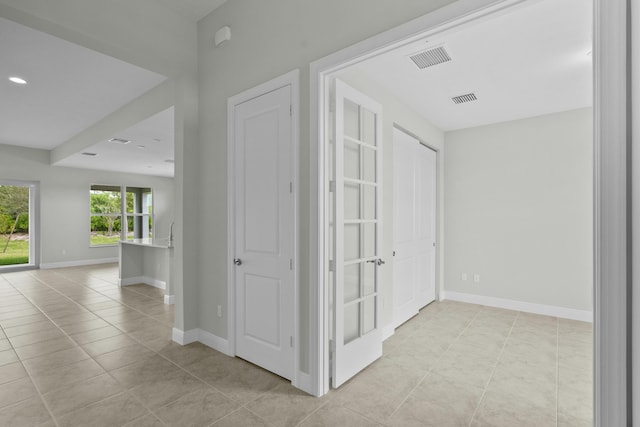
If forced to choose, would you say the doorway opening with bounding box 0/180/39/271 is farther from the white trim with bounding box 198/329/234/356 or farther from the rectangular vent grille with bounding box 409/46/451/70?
the rectangular vent grille with bounding box 409/46/451/70

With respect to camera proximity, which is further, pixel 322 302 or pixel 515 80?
pixel 515 80

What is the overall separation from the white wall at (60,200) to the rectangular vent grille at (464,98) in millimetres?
9864

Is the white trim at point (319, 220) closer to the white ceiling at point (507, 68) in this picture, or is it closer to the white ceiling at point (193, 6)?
the white ceiling at point (507, 68)

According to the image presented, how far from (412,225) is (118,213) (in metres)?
9.45

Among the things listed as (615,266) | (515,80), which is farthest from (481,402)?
(515,80)

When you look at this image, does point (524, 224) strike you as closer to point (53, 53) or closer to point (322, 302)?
point (322, 302)

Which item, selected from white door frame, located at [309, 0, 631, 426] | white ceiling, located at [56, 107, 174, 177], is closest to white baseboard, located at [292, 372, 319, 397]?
white door frame, located at [309, 0, 631, 426]

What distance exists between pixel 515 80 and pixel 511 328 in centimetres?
287

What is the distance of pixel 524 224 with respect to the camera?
4.65 m

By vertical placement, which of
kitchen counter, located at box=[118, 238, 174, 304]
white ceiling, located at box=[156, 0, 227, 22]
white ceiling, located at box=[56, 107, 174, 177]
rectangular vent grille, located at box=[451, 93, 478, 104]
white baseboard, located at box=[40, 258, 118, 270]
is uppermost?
white ceiling, located at box=[156, 0, 227, 22]

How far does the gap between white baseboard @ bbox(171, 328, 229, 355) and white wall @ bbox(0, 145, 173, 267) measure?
7.55m

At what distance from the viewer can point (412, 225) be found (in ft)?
14.1

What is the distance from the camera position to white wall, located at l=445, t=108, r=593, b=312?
→ 4.25 metres

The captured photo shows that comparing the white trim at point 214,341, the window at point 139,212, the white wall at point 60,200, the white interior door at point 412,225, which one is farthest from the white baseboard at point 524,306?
the window at point 139,212
